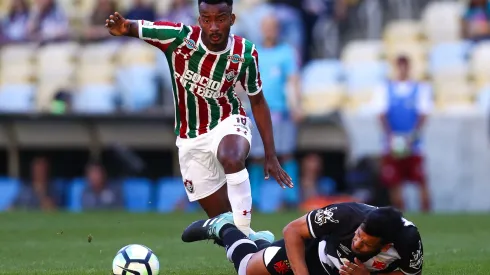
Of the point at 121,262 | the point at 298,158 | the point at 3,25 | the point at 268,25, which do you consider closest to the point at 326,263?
the point at 121,262

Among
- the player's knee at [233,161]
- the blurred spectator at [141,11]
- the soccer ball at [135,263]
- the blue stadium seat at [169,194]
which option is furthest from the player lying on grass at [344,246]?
the blurred spectator at [141,11]

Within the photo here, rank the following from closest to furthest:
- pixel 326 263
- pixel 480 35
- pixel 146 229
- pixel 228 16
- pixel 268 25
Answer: pixel 326 263
pixel 228 16
pixel 146 229
pixel 268 25
pixel 480 35

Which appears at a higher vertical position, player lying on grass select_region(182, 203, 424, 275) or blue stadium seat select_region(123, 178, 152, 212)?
player lying on grass select_region(182, 203, 424, 275)

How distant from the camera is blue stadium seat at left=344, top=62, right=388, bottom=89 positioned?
17.8 meters

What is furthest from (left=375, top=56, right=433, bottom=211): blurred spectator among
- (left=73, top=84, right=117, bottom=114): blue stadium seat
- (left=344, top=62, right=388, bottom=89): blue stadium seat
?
(left=73, top=84, right=117, bottom=114): blue stadium seat

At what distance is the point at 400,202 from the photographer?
16.6m

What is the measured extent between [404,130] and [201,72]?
8028 mm

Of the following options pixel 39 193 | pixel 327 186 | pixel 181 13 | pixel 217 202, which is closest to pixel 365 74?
pixel 327 186

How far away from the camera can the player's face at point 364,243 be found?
259 inches

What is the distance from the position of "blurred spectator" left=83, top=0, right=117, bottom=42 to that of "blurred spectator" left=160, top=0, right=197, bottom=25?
3.87ft

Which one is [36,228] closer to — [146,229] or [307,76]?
[146,229]

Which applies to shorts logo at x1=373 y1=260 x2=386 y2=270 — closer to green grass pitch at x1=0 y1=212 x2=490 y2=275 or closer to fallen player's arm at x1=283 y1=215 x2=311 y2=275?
fallen player's arm at x1=283 y1=215 x2=311 y2=275

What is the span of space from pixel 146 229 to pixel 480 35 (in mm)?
7318

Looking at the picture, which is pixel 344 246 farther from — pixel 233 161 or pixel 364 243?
pixel 233 161
